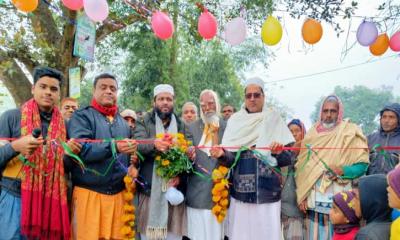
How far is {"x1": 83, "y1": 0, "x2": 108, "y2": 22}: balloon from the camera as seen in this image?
5.11 metres

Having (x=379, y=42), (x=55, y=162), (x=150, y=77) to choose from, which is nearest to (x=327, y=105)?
(x=379, y=42)

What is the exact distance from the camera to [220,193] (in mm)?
4066

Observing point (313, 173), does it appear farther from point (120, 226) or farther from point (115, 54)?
point (115, 54)

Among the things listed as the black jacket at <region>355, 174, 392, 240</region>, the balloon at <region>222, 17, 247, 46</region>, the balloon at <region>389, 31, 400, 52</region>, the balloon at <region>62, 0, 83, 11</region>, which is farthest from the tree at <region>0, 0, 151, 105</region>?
the black jacket at <region>355, 174, 392, 240</region>

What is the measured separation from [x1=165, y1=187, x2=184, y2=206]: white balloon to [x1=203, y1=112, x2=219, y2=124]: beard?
34.4 inches

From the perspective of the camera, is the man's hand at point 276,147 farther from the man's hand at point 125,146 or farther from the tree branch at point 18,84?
the tree branch at point 18,84

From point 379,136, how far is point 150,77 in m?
10.0

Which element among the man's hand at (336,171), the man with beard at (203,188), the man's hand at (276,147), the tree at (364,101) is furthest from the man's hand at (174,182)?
the tree at (364,101)

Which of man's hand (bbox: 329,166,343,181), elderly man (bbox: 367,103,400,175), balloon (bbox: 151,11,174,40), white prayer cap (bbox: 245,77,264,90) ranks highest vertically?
balloon (bbox: 151,11,174,40)

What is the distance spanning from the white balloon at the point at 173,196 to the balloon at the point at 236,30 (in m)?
2.58

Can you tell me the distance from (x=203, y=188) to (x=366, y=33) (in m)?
3.06

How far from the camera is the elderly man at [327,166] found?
3.95 metres

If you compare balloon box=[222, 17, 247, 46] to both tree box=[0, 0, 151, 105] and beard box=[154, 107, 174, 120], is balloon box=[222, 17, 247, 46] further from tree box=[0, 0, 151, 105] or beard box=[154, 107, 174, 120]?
tree box=[0, 0, 151, 105]

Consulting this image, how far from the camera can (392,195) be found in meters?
2.45
